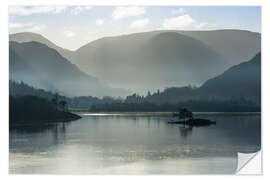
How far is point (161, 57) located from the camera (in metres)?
6.34

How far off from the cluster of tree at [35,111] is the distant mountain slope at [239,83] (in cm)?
177

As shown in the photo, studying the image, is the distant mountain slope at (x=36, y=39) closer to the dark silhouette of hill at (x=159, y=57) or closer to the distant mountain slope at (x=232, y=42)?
the dark silhouette of hill at (x=159, y=57)

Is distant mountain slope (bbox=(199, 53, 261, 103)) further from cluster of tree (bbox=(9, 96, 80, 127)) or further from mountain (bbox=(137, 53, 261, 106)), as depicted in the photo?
cluster of tree (bbox=(9, 96, 80, 127))

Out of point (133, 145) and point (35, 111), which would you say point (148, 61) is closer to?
point (133, 145)

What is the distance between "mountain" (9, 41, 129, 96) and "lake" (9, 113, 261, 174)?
14.0 inches

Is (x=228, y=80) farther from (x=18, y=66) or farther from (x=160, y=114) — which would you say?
(x=18, y=66)

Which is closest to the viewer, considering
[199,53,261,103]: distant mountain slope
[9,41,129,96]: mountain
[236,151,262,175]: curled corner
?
[236,151,262,175]: curled corner

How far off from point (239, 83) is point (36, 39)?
259 cm

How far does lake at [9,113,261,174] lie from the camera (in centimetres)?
599

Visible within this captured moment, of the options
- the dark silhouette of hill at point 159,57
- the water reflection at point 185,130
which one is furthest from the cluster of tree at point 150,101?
the water reflection at point 185,130

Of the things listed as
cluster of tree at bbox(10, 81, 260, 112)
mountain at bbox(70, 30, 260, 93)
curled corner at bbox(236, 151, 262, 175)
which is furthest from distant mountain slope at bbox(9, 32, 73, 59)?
curled corner at bbox(236, 151, 262, 175)

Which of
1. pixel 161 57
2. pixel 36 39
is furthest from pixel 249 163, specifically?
pixel 36 39
